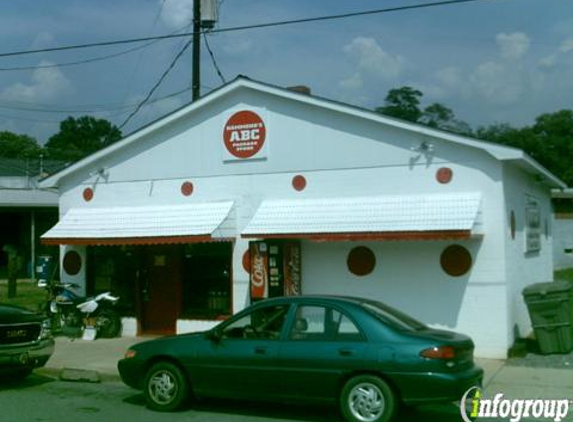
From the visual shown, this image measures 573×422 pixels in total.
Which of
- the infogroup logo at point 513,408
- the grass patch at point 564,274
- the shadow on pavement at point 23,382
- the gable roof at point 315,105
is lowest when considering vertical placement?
the infogroup logo at point 513,408

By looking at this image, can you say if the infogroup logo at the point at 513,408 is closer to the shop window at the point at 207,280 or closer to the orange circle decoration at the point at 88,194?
the shop window at the point at 207,280

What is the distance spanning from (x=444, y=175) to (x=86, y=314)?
7.83 meters

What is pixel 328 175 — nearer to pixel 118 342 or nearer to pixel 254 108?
pixel 254 108

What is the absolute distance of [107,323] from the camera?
16.1 m

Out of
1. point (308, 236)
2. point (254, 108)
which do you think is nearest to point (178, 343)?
point (308, 236)

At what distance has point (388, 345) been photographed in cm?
834

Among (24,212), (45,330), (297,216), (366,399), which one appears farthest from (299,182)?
(24,212)

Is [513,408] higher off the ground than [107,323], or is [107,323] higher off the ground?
[107,323]

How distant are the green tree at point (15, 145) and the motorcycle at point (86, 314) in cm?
6037

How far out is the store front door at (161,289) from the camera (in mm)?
16141

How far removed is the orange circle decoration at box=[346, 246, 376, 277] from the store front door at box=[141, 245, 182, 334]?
12.5ft

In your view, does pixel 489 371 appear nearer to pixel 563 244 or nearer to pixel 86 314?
pixel 86 314

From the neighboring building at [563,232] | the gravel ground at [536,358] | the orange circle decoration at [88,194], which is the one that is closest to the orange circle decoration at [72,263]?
the orange circle decoration at [88,194]

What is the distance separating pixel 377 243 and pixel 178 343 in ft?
18.4
